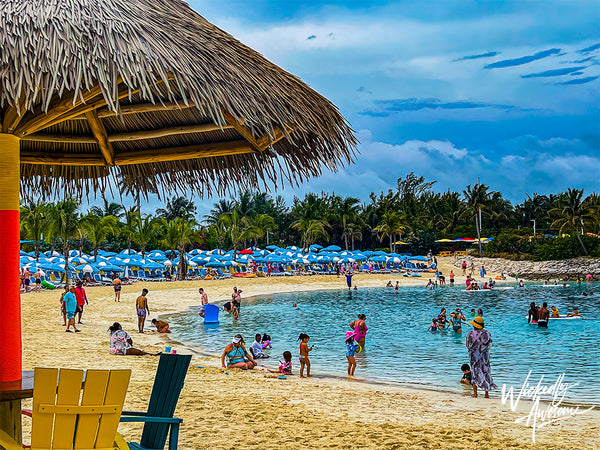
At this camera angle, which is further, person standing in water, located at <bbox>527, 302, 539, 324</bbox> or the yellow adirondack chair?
person standing in water, located at <bbox>527, 302, 539, 324</bbox>

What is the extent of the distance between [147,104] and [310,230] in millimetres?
57862

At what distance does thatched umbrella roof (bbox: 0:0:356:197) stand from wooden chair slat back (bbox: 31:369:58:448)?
58.1 inches

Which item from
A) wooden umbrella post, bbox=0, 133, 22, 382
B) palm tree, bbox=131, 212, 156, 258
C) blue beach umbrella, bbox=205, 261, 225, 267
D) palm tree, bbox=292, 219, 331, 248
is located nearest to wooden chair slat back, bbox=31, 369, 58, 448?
wooden umbrella post, bbox=0, 133, 22, 382

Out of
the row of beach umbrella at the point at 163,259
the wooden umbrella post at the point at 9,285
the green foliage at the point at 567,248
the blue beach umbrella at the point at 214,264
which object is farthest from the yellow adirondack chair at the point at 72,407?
the green foliage at the point at 567,248

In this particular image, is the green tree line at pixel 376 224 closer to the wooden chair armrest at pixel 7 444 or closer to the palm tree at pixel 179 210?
the palm tree at pixel 179 210

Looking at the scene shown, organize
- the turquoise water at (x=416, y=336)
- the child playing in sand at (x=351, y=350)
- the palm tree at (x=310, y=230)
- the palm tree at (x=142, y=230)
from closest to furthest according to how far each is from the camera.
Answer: the child playing in sand at (x=351, y=350)
the turquoise water at (x=416, y=336)
the palm tree at (x=142, y=230)
the palm tree at (x=310, y=230)

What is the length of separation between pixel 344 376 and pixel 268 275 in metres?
35.5

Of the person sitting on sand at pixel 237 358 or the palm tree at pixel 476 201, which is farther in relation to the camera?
the palm tree at pixel 476 201

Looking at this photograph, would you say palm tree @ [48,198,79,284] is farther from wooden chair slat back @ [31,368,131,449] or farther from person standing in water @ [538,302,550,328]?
wooden chair slat back @ [31,368,131,449]

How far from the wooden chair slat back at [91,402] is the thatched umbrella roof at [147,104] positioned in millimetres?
1524

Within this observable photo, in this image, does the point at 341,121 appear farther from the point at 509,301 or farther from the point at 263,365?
the point at 509,301

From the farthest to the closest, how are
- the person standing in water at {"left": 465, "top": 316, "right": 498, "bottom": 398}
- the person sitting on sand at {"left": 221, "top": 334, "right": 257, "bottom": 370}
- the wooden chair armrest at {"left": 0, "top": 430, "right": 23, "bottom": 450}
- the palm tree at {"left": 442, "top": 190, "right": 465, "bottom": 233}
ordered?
the palm tree at {"left": 442, "top": 190, "right": 465, "bottom": 233} → the person sitting on sand at {"left": 221, "top": 334, "right": 257, "bottom": 370} → the person standing in water at {"left": 465, "top": 316, "right": 498, "bottom": 398} → the wooden chair armrest at {"left": 0, "top": 430, "right": 23, "bottom": 450}

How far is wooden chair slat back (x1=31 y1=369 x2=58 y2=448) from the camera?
2.71 metres

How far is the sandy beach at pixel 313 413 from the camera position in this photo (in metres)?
6.01
